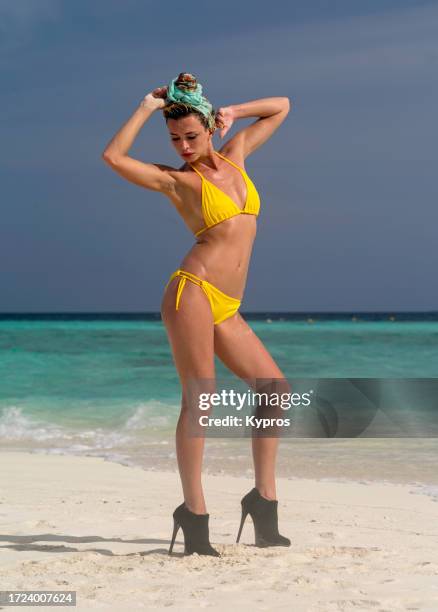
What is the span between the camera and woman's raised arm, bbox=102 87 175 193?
389 cm

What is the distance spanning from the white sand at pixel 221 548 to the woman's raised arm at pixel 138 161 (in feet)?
5.11

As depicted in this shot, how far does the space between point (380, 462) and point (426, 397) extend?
710cm

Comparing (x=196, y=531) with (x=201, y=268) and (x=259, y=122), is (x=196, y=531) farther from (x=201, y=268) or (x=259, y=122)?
(x=259, y=122)

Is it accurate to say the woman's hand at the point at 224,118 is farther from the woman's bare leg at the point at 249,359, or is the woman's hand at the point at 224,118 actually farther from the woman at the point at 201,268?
the woman's bare leg at the point at 249,359

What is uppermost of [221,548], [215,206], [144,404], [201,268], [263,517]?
[215,206]

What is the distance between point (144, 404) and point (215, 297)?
28.0ft

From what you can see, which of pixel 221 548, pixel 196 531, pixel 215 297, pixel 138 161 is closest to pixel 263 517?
pixel 221 548

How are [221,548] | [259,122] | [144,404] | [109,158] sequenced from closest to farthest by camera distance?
[109,158] < [221,548] < [259,122] < [144,404]

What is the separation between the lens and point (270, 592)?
11.4 ft

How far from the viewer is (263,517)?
166 inches

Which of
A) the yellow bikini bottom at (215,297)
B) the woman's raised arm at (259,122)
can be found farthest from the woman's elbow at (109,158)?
the woman's raised arm at (259,122)

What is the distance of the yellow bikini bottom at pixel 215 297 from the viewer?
13.1ft

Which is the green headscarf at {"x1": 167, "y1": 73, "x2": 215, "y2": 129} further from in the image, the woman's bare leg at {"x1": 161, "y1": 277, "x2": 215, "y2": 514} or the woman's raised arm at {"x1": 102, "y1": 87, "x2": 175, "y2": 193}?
the woman's bare leg at {"x1": 161, "y1": 277, "x2": 215, "y2": 514}

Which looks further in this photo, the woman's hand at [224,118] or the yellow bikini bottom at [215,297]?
the woman's hand at [224,118]
